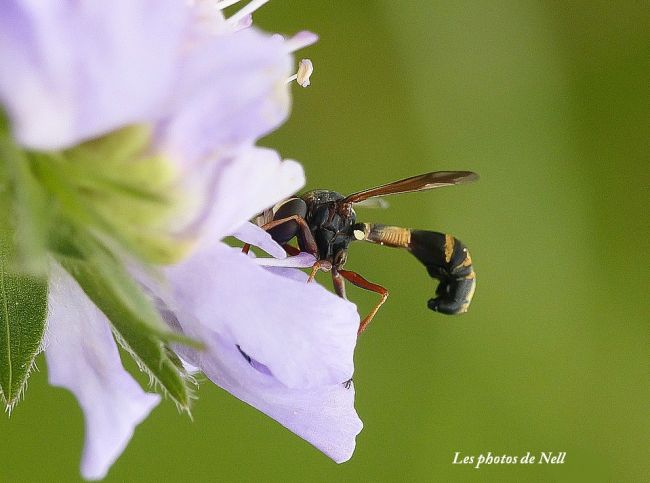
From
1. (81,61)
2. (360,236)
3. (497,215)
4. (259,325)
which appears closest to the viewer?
(81,61)

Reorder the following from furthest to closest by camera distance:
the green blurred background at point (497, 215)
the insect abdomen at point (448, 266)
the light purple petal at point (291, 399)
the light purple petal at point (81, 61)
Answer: the green blurred background at point (497, 215)
the insect abdomen at point (448, 266)
the light purple petal at point (291, 399)
the light purple petal at point (81, 61)

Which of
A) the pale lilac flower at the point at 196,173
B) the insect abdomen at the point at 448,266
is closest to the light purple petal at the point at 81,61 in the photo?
the pale lilac flower at the point at 196,173

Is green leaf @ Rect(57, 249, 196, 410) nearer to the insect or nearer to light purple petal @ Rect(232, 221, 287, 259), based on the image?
light purple petal @ Rect(232, 221, 287, 259)

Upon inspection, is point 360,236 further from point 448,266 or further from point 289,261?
point 289,261

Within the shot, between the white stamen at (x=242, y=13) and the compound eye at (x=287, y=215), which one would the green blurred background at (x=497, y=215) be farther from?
the white stamen at (x=242, y=13)

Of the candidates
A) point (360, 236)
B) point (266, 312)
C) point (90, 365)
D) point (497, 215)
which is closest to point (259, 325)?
point (266, 312)
